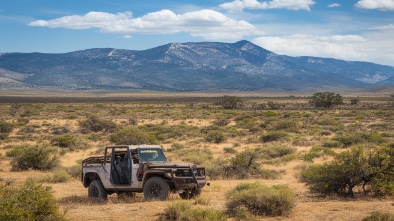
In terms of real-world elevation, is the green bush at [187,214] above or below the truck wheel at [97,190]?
above

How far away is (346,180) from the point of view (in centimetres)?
1412

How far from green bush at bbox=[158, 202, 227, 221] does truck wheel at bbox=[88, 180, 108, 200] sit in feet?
11.3

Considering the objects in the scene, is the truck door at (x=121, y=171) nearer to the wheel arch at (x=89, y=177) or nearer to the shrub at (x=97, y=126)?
the wheel arch at (x=89, y=177)

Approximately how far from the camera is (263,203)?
39.1 feet

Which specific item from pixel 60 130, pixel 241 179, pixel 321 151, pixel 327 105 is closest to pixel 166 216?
pixel 241 179

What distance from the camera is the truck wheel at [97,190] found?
563 inches

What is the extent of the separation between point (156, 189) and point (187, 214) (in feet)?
9.59

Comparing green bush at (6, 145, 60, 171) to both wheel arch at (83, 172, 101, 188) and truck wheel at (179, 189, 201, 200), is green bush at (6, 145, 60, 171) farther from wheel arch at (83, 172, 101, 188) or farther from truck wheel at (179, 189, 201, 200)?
truck wheel at (179, 189, 201, 200)

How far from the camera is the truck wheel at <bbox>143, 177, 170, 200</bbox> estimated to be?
43.5ft

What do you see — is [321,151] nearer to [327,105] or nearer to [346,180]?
[346,180]

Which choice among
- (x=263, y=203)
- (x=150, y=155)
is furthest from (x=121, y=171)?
(x=263, y=203)

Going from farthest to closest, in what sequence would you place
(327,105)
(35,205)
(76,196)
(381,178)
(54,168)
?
(327,105)
(54,168)
(76,196)
(381,178)
(35,205)

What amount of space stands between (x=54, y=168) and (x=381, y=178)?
14627 mm

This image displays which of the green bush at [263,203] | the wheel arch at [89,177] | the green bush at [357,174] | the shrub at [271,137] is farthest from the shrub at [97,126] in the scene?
the green bush at [263,203]
